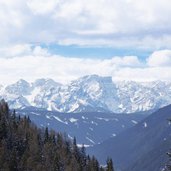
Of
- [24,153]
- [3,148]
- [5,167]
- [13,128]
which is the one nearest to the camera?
[5,167]

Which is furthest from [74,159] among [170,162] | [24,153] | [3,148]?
[170,162]

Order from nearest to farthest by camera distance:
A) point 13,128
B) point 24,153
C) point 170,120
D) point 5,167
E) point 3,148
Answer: point 170,120
point 5,167
point 3,148
point 24,153
point 13,128

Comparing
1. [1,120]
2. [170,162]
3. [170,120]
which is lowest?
[170,162]

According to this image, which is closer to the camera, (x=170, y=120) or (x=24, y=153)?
(x=170, y=120)

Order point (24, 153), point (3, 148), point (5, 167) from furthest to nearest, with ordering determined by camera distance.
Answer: point (24, 153)
point (3, 148)
point (5, 167)

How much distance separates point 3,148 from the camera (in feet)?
546

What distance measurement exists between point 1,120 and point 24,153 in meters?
16.8

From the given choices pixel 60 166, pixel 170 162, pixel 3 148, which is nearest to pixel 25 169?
pixel 3 148

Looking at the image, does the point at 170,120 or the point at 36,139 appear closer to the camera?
the point at 170,120

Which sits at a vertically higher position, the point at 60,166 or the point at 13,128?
the point at 13,128

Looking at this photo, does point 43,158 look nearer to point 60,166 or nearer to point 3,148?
point 60,166

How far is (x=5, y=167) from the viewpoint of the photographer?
15588 centimetres

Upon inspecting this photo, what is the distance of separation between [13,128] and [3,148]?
29.2 metres

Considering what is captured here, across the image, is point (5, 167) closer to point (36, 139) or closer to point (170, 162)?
point (36, 139)
